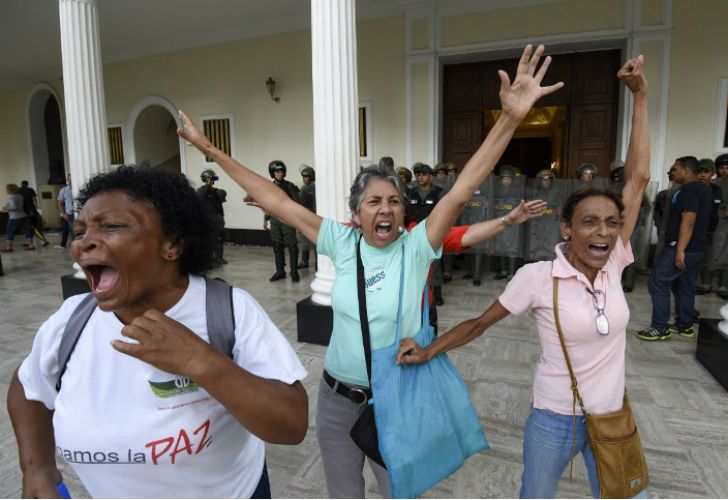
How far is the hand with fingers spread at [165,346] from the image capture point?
81 centimetres

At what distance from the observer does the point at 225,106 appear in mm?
10609

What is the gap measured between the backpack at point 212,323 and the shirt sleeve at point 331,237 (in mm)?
684

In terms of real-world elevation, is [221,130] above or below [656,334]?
above

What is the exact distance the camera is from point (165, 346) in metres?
0.83

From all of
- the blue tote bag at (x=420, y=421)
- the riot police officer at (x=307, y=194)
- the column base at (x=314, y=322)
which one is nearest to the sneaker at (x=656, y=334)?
the column base at (x=314, y=322)

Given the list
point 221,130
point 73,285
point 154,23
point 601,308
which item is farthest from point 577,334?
point 154,23

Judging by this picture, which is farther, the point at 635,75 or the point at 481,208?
the point at 481,208

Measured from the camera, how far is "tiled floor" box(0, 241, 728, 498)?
2359mm

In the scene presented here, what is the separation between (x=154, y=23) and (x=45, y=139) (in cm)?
763

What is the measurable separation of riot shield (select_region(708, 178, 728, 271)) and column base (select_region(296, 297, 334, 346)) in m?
5.06

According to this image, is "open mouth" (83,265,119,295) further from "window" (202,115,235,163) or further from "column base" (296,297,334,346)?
"window" (202,115,235,163)

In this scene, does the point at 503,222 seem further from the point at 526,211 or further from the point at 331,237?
the point at 331,237

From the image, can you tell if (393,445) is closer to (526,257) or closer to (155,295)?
(155,295)

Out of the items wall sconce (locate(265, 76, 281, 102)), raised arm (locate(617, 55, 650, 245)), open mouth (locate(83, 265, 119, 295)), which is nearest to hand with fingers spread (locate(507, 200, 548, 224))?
raised arm (locate(617, 55, 650, 245))
